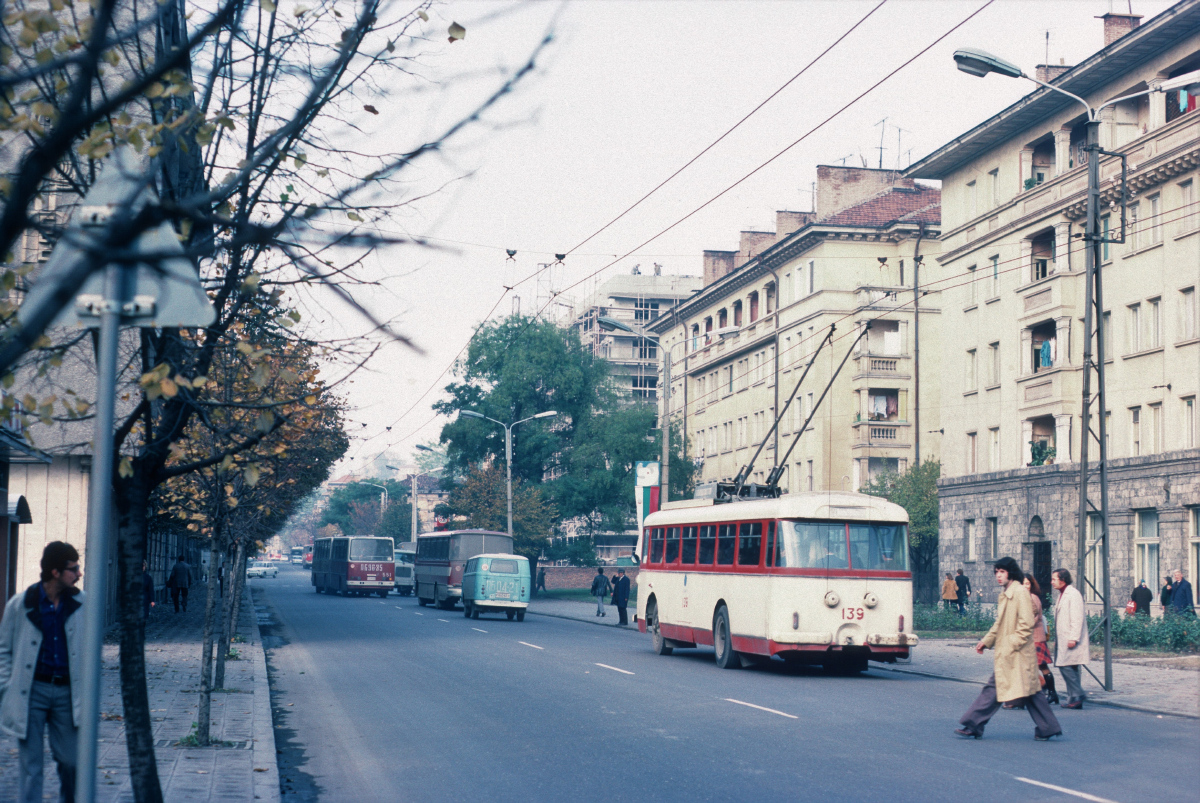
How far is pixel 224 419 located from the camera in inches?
286

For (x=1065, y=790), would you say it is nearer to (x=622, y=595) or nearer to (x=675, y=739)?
(x=675, y=739)

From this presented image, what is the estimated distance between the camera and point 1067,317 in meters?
41.9

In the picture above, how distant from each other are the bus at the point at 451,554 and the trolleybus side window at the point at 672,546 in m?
22.8

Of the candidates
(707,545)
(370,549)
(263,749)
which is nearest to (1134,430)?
(707,545)

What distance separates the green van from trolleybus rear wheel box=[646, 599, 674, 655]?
15850mm

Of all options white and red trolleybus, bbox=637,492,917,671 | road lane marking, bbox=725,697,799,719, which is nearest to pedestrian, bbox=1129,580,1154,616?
white and red trolleybus, bbox=637,492,917,671

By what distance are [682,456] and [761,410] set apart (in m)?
6.95

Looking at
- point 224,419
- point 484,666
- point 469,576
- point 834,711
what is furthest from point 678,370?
point 224,419

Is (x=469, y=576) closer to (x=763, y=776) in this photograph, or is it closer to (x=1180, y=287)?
(x=1180, y=287)

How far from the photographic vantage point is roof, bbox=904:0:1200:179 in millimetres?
35969

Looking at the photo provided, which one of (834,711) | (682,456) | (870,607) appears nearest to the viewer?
(834,711)

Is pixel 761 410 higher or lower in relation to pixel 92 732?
higher

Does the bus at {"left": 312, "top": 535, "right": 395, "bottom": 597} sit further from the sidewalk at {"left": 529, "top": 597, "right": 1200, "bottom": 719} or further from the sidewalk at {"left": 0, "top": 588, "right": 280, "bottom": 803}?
the sidewalk at {"left": 0, "top": 588, "right": 280, "bottom": 803}

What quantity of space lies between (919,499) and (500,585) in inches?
735
